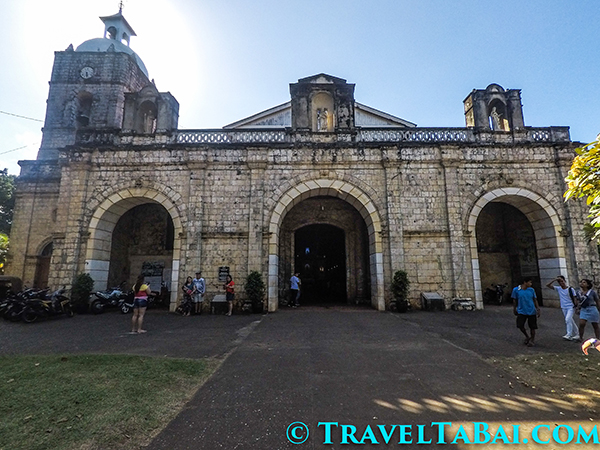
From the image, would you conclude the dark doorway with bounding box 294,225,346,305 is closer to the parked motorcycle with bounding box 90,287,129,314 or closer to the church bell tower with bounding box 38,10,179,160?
the parked motorcycle with bounding box 90,287,129,314

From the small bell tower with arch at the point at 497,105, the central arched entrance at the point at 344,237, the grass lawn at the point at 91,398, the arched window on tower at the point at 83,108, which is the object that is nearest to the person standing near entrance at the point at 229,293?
the central arched entrance at the point at 344,237

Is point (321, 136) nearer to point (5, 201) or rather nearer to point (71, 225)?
point (71, 225)

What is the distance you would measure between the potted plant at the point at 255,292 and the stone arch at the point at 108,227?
286 centimetres

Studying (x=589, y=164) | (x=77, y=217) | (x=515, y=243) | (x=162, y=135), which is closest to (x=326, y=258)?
(x=515, y=243)

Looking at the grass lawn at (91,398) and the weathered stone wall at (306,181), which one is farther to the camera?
the weathered stone wall at (306,181)

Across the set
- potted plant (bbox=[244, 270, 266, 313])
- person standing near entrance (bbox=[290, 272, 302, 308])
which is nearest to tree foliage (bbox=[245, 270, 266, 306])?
potted plant (bbox=[244, 270, 266, 313])

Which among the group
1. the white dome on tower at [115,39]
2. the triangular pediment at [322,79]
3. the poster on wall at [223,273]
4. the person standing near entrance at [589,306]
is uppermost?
the white dome on tower at [115,39]

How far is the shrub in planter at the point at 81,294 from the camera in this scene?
10211 millimetres

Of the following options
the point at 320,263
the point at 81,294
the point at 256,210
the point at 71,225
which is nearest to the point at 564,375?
the point at 256,210

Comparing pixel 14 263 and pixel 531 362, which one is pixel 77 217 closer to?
pixel 14 263

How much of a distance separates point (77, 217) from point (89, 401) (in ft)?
34.4

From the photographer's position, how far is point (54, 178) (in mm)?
14469

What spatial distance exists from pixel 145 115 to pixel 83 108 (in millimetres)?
7190

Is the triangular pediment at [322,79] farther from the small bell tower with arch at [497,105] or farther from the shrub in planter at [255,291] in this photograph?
the shrub in planter at [255,291]
